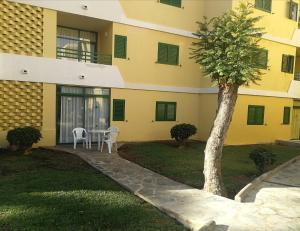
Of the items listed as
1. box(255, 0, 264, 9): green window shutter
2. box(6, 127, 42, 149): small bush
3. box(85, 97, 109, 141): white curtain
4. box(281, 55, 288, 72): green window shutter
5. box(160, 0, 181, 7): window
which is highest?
box(255, 0, 264, 9): green window shutter

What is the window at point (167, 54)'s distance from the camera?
19.0 metres

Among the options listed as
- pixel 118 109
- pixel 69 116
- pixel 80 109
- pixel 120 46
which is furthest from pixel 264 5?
pixel 69 116

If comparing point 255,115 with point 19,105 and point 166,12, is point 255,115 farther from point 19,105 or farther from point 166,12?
point 19,105

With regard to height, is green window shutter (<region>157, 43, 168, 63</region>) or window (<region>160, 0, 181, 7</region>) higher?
window (<region>160, 0, 181, 7</region>)

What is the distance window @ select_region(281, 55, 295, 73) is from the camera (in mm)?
21719

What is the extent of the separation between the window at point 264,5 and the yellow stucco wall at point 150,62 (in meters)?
4.88

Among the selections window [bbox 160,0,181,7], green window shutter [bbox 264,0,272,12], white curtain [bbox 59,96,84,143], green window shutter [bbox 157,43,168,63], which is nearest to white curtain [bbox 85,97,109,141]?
white curtain [bbox 59,96,84,143]

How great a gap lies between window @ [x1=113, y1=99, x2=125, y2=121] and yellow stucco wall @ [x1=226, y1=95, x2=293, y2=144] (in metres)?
6.99

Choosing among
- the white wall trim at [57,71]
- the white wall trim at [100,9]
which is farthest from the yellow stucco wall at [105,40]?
the white wall trim at [57,71]

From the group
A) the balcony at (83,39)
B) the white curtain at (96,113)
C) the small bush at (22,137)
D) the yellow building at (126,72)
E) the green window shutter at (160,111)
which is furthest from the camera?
the green window shutter at (160,111)

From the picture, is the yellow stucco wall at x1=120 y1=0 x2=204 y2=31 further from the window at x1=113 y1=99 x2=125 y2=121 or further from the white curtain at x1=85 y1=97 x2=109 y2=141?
the white curtain at x1=85 y1=97 x2=109 y2=141

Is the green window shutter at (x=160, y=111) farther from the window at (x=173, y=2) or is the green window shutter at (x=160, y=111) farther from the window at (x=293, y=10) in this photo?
the window at (x=293, y=10)

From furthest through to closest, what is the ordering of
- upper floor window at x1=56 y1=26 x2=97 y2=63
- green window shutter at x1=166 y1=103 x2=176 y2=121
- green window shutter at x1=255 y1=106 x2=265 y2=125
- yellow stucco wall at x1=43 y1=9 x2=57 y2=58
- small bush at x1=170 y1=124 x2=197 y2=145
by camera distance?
green window shutter at x1=255 y1=106 x2=265 y2=125 < green window shutter at x1=166 y1=103 x2=176 y2=121 < small bush at x1=170 y1=124 x2=197 y2=145 < upper floor window at x1=56 y1=26 x2=97 y2=63 < yellow stucco wall at x1=43 y1=9 x2=57 y2=58

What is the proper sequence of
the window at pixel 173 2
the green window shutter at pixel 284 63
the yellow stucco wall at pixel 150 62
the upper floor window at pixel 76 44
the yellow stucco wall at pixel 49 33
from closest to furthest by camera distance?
1. the yellow stucco wall at pixel 49 33
2. the upper floor window at pixel 76 44
3. the yellow stucco wall at pixel 150 62
4. the window at pixel 173 2
5. the green window shutter at pixel 284 63
